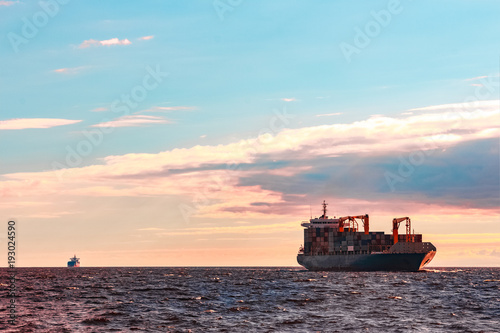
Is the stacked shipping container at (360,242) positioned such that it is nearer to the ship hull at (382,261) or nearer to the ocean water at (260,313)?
the ship hull at (382,261)

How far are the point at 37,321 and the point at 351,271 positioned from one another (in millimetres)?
143739

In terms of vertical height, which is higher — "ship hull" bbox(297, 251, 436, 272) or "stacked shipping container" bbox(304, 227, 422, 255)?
"stacked shipping container" bbox(304, 227, 422, 255)

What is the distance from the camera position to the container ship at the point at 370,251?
17100 centimetres

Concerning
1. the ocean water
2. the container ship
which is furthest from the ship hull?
the ocean water

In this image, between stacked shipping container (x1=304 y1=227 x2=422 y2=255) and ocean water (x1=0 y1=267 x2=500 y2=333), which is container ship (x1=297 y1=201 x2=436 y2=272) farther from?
ocean water (x1=0 y1=267 x2=500 y2=333)

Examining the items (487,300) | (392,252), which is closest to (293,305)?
(487,300)

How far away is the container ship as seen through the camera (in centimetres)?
17100

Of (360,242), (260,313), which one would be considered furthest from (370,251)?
(260,313)

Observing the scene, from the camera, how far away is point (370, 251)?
184875 millimetres

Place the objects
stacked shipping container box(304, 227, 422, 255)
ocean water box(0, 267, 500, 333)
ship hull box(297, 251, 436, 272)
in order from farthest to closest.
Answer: stacked shipping container box(304, 227, 422, 255), ship hull box(297, 251, 436, 272), ocean water box(0, 267, 500, 333)

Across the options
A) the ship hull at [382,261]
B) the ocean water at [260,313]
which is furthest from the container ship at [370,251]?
the ocean water at [260,313]

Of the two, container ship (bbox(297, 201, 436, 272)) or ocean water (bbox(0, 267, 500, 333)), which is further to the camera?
container ship (bbox(297, 201, 436, 272))

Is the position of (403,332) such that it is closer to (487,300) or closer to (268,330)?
(268,330)

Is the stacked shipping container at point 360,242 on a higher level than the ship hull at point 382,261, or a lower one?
higher
